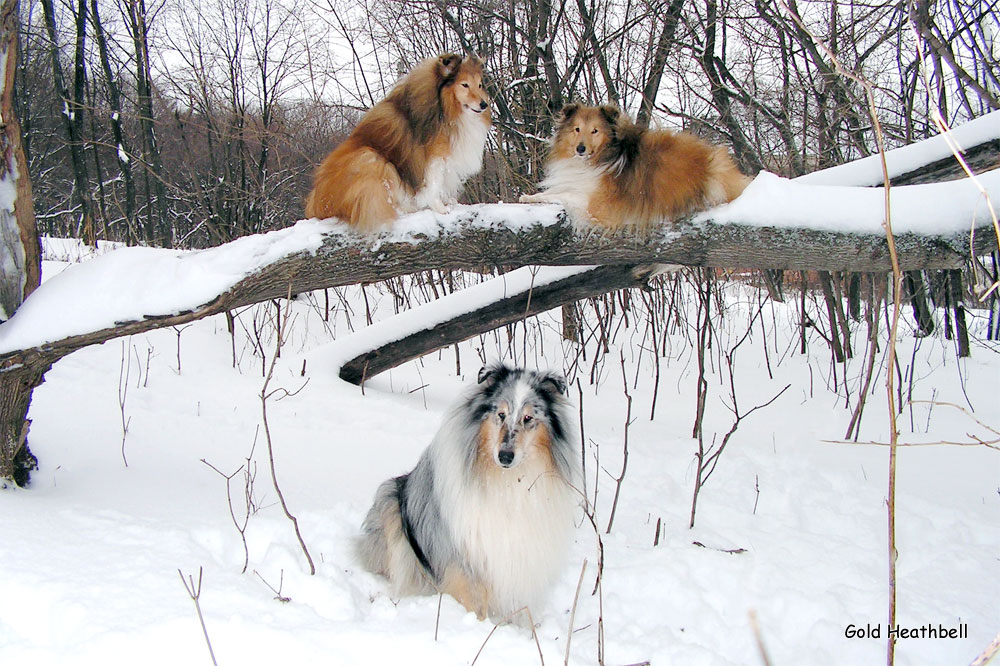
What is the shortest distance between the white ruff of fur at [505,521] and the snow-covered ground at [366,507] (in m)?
0.18

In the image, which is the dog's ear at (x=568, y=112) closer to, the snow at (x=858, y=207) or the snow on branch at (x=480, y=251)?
the snow on branch at (x=480, y=251)

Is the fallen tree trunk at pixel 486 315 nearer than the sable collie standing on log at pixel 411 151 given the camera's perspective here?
No

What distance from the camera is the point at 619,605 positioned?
300 cm

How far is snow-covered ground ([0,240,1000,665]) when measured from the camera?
2.36 m

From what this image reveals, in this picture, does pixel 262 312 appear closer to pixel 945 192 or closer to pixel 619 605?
pixel 619 605

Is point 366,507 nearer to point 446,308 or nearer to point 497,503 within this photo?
point 497,503

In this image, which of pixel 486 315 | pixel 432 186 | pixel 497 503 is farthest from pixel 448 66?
pixel 497 503

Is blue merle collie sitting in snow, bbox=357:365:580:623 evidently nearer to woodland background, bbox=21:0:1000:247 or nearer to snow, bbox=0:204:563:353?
snow, bbox=0:204:563:353

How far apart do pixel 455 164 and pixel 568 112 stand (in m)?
0.90

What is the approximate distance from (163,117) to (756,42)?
1393cm

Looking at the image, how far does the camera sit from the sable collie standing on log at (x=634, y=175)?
362 centimetres

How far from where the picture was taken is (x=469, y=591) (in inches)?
117

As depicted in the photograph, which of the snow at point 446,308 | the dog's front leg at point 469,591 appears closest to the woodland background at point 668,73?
the snow at point 446,308

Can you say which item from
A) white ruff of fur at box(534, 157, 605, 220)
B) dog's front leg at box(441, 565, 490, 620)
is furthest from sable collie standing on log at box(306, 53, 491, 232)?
dog's front leg at box(441, 565, 490, 620)
